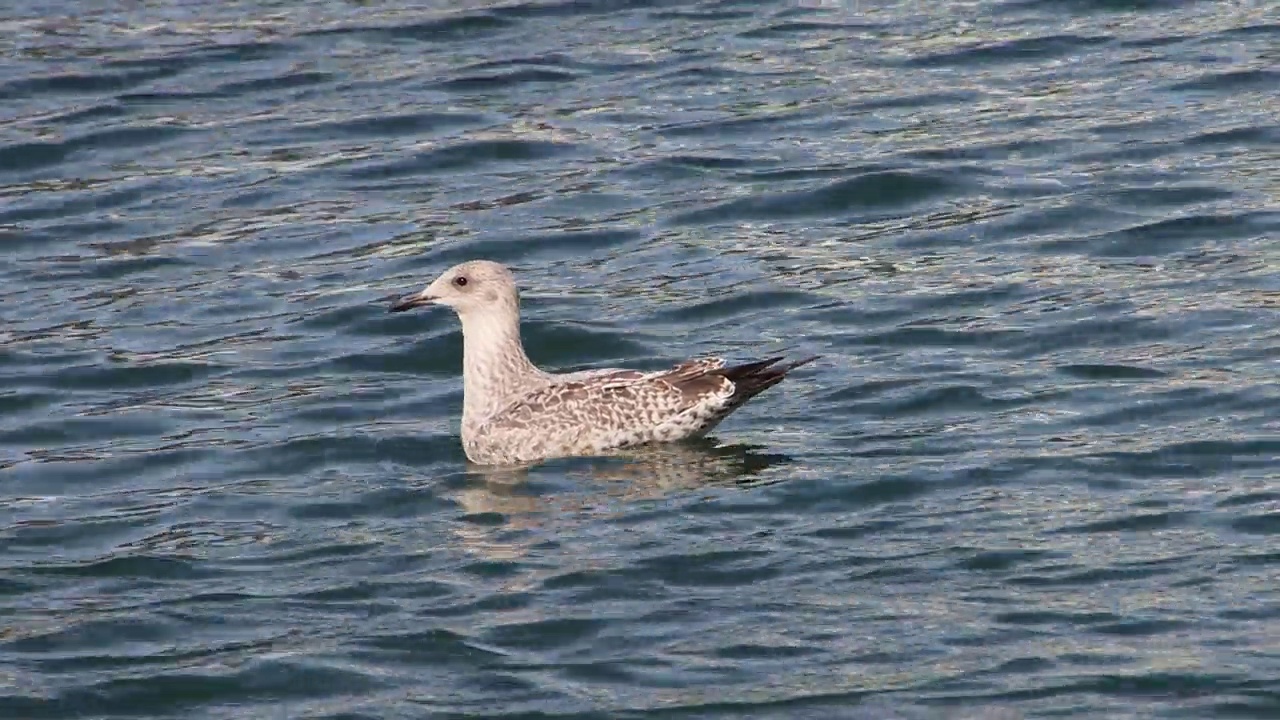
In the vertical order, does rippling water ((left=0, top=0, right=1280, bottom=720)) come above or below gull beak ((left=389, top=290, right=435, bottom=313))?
below

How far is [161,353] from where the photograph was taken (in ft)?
46.9

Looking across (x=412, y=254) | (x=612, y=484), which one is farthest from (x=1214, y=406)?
(x=412, y=254)

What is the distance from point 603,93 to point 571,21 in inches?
75.3

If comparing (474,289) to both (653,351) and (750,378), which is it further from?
(653,351)

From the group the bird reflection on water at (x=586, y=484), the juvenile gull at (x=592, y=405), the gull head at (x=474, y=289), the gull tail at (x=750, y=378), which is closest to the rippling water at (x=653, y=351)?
the bird reflection on water at (x=586, y=484)

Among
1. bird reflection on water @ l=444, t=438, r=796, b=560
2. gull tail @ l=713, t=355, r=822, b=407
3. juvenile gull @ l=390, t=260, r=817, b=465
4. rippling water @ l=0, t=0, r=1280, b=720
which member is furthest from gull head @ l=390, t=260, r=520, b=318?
gull tail @ l=713, t=355, r=822, b=407

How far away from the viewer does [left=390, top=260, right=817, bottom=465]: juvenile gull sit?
471 inches

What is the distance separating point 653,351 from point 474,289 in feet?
5.21

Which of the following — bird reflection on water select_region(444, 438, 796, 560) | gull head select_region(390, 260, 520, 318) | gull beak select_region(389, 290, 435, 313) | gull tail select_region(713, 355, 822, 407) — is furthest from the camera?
gull head select_region(390, 260, 520, 318)

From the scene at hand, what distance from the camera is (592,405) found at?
39.6 feet

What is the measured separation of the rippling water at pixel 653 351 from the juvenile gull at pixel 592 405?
16 centimetres

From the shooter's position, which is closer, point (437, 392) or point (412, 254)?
point (437, 392)

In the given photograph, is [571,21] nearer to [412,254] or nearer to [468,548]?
→ [412,254]

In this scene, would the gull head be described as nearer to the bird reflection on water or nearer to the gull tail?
the bird reflection on water
